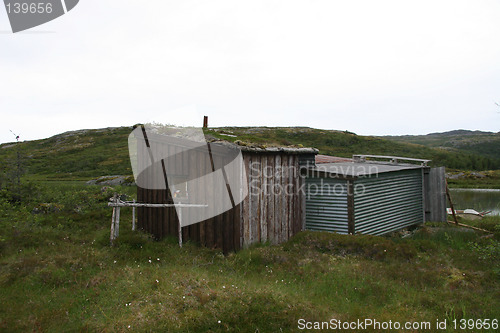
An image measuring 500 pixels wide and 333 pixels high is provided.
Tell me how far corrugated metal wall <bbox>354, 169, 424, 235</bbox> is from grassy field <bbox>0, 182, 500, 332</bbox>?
166 cm

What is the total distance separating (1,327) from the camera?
18.4 feet

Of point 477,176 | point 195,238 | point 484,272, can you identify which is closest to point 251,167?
point 195,238

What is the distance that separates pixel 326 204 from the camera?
A: 1112 centimetres

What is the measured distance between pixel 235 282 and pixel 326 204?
505 cm

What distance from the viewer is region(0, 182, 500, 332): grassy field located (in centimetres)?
569

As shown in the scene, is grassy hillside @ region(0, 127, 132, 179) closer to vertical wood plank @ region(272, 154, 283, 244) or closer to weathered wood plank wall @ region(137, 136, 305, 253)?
weathered wood plank wall @ region(137, 136, 305, 253)

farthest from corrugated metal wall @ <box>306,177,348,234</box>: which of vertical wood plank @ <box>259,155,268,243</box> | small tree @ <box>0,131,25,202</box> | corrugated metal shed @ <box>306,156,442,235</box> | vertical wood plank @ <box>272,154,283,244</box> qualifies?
small tree @ <box>0,131,25,202</box>

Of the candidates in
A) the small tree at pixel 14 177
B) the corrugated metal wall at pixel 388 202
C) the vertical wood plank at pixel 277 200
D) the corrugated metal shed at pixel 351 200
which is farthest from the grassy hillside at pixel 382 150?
the vertical wood plank at pixel 277 200

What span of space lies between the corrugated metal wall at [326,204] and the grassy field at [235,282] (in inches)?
33.9

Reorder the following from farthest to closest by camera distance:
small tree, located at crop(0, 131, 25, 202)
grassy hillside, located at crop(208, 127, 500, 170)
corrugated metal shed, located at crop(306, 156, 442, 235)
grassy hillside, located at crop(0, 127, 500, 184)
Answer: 1. grassy hillside, located at crop(208, 127, 500, 170)
2. grassy hillside, located at crop(0, 127, 500, 184)
3. small tree, located at crop(0, 131, 25, 202)
4. corrugated metal shed, located at crop(306, 156, 442, 235)

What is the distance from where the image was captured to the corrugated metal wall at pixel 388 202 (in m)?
11.2

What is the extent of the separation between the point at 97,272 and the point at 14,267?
196 centimetres

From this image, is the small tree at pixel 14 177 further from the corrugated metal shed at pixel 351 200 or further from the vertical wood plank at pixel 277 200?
the corrugated metal shed at pixel 351 200

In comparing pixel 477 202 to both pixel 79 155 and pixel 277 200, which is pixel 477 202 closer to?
pixel 277 200
